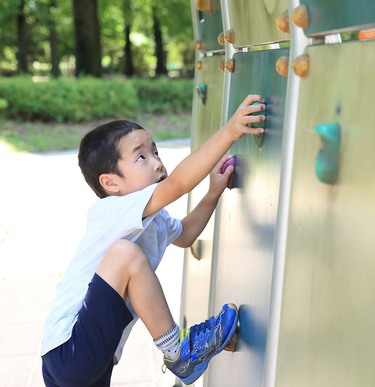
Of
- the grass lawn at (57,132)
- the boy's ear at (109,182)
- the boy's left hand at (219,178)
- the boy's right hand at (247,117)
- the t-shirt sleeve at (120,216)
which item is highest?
the boy's right hand at (247,117)

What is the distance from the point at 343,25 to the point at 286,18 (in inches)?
9.4

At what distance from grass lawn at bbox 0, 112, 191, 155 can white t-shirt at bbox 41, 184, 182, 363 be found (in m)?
7.97

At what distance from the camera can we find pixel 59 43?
31.1 metres

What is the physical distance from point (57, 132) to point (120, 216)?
1023 centimetres

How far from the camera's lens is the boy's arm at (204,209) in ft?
6.30

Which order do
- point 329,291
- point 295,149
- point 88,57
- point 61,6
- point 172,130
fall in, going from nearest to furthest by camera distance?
point 329,291, point 295,149, point 172,130, point 88,57, point 61,6

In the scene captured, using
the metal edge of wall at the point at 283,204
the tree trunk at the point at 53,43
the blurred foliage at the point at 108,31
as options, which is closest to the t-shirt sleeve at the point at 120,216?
the metal edge of wall at the point at 283,204

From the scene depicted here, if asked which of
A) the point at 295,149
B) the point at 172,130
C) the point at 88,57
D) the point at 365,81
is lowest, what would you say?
the point at 172,130

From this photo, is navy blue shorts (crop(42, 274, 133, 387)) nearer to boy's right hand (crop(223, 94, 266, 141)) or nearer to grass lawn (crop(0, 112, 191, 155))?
boy's right hand (crop(223, 94, 266, 141))

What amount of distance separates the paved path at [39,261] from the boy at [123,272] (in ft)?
2.77

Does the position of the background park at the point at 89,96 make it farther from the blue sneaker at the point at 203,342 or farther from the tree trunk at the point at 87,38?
the blue sneaker at the point at 203,342

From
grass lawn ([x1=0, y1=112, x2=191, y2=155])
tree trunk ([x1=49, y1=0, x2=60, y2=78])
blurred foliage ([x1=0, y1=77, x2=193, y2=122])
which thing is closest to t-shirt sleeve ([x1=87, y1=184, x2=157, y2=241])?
grass lawn ([x1=0, y1=112, x2=191, y2=155])

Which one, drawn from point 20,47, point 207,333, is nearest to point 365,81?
point 207,333

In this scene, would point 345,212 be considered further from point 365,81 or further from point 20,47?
point 20,47
